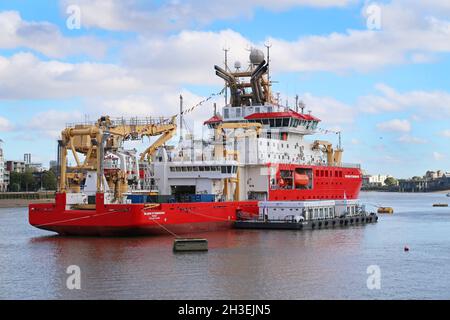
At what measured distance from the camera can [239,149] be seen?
1975 inches

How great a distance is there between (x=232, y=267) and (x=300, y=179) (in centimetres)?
2495

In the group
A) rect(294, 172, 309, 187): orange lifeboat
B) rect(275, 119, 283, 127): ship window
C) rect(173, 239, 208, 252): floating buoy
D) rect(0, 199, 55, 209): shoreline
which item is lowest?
rect(173, 239, 208, 252): floating buoy

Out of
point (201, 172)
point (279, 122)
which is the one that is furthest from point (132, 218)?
point (279, 122)

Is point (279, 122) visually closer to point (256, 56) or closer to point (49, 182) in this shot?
point (256, 56)

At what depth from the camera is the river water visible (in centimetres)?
2400

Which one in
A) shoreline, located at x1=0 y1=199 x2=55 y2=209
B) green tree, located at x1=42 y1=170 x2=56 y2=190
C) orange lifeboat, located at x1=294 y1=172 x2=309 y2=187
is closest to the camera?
orange lifeboat, located at x1=294 y1=172 x2=309 y2=187

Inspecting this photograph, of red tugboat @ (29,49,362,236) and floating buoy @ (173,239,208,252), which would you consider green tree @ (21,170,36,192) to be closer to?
red tugboat @ (29,49,362,236)

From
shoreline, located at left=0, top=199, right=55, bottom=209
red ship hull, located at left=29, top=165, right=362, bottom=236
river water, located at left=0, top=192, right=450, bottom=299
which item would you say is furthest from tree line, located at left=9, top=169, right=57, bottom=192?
red ship hull, located at left=29, top=165, right=362, bottom=236

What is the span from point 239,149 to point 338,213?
959cm

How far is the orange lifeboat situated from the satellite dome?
487 inches
